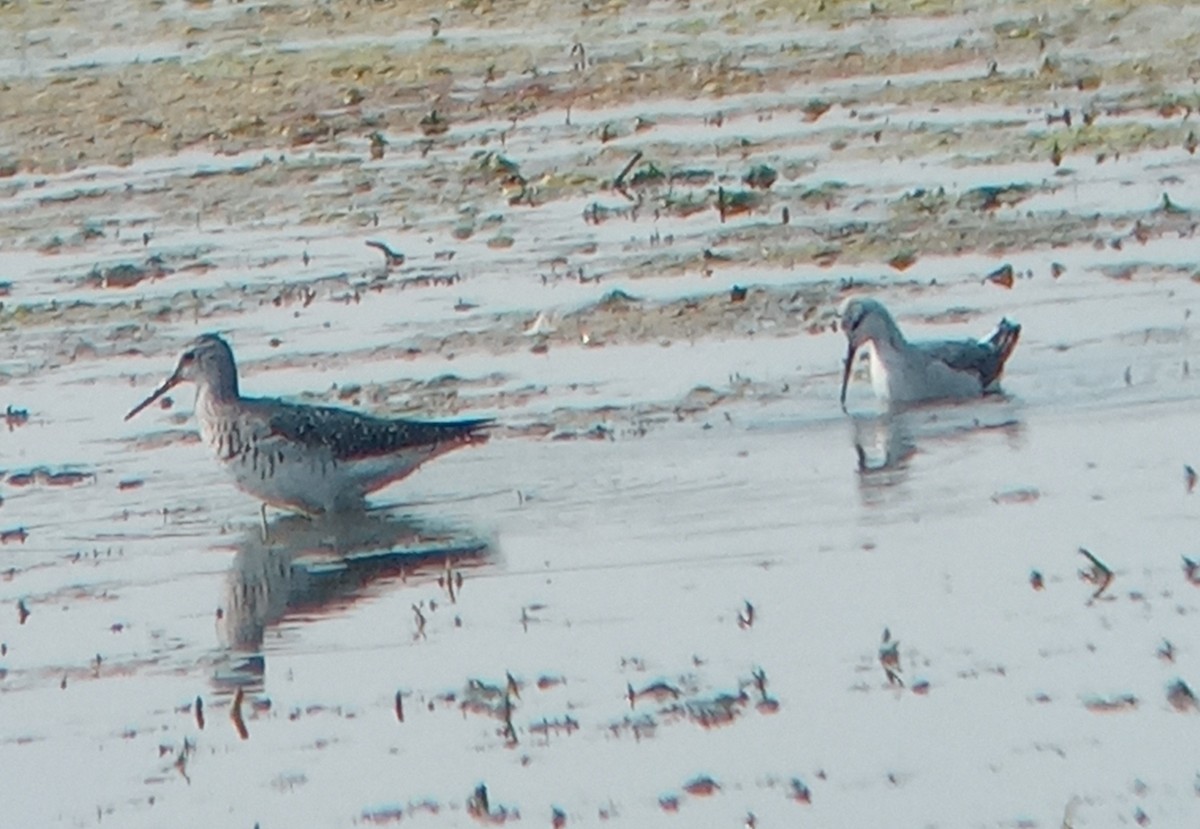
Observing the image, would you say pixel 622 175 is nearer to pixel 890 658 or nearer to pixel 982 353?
pixel 982 353

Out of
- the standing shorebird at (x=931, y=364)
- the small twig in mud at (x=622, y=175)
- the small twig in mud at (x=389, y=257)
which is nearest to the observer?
the standing shorebird at (x=931, y=364)

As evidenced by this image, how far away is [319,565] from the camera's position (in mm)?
11219

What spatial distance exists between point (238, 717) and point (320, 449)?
10.7 feet

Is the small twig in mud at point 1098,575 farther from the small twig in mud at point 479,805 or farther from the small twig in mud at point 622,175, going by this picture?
the small twig in mud at point 622,175

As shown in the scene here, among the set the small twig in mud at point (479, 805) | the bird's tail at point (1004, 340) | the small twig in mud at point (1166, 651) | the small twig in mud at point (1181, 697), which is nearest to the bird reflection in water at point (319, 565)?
the small twig in mud at point (479, 805)

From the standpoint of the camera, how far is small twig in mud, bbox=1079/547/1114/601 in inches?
375

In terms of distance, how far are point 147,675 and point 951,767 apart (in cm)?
270

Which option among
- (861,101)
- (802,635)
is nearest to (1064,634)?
(802,635)

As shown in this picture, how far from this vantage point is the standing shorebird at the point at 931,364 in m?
13.4

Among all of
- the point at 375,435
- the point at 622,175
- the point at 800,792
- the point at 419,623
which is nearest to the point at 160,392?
the point at 375,435

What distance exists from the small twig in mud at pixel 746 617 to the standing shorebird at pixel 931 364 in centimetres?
396

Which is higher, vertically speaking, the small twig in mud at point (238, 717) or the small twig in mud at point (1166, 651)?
the small twig in mud at point (238, 717)

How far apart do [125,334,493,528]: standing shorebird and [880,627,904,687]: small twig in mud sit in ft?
11.2

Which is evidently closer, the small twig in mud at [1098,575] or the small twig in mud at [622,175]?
the small twig in mud at [1098,575]
